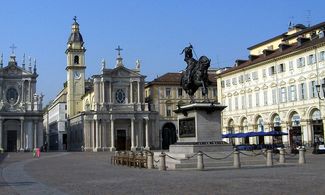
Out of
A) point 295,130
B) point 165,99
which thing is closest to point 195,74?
point 295,130

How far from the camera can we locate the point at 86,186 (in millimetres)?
19469

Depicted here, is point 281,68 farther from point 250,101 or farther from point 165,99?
point 165,99

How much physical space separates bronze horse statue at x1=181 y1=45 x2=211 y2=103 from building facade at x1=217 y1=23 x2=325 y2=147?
26.9 meters

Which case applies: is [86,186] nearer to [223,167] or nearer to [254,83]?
[223,167]

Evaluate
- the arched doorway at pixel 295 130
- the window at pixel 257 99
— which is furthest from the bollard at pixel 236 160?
the window at pixel 257 99

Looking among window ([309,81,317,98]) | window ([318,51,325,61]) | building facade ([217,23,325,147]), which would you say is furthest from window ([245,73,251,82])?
window ([318,51,325,61])

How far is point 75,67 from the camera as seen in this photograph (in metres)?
106

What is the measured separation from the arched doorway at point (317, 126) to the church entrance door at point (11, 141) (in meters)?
56.3

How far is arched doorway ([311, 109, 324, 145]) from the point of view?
5964 cm

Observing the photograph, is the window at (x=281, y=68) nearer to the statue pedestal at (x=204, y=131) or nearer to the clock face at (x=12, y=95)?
the statue pedestal at (x=204, y=131)

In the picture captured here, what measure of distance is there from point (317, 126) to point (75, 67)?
200ft

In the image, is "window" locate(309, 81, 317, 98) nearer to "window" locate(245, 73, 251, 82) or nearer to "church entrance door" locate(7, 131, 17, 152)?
"window" locate(245, 73, 251, 82)

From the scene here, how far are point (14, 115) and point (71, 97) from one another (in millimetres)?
20024

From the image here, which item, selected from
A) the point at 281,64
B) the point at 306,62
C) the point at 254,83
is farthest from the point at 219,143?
Answer: the point at 254,83
